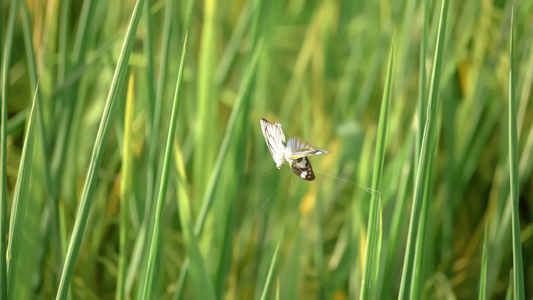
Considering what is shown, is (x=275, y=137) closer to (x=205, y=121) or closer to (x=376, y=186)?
(x=376, y=186)

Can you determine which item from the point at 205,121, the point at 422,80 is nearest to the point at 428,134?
the point at 422,80

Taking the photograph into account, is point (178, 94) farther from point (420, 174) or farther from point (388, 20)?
point (388, 20)

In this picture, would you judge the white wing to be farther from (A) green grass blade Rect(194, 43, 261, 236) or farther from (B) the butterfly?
(A) green grass blade Rect(194, 43, 261, 236)

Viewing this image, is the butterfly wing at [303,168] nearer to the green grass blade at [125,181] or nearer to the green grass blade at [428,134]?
the green grass blade at [428,134]

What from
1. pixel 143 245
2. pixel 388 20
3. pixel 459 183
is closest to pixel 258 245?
pixel 143 245

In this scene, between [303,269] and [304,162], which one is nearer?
[304,162]

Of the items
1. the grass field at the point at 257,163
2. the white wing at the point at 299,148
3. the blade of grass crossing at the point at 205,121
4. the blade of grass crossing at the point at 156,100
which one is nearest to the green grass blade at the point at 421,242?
the grass field at the point at 257,163
